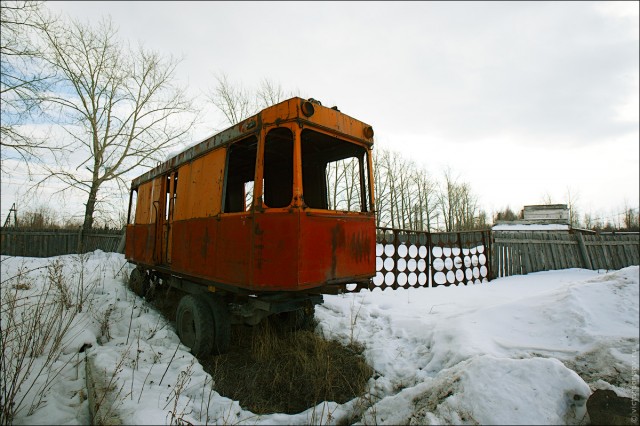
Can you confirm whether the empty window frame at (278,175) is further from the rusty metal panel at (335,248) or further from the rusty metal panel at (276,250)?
the rusty metal panel at (276,250)

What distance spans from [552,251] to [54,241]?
880 inches

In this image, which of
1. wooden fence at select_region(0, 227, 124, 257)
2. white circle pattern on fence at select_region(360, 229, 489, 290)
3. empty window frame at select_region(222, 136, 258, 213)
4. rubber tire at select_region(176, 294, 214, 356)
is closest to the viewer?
rubber tire at select_region(176, 294, 214, 356)

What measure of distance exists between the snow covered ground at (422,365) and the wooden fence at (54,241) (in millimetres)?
12219

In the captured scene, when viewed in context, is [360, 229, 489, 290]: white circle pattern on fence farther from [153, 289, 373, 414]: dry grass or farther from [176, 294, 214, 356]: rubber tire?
[176, 294, 214, 356]: rubber tire

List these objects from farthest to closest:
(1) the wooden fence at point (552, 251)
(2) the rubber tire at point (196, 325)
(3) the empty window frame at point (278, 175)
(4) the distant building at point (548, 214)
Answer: (4) the distant building at point (548, 214) < (1) the wooden fence at point (552, 251) < (3) the empty window frame at point (278, 175) < (2) the rubber tire at point (196, 325)

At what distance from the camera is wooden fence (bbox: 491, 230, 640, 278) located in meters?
8.98

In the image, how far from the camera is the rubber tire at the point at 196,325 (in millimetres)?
4109

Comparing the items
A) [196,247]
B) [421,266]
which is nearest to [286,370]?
[196,247]

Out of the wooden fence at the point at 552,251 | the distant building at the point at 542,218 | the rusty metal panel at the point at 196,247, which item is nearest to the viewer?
the rusty metal panel at the point at 196,247

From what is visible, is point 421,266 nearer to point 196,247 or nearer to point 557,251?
point 557,251

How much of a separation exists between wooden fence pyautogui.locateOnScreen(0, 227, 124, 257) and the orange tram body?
12.3 meters

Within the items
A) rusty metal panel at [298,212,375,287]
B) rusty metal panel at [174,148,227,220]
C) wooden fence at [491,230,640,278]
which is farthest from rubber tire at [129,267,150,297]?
wooden fence at [491,230,640,278]

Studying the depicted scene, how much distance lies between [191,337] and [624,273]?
5.81 m

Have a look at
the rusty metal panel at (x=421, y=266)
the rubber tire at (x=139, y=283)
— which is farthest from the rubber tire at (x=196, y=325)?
the rusty metal panel at (x=421, y=266)
